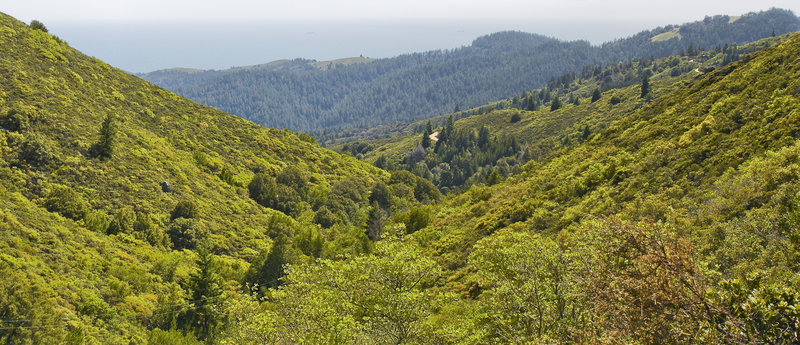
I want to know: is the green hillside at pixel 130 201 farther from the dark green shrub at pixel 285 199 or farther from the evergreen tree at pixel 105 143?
the dark green shrub at pixel 285 199

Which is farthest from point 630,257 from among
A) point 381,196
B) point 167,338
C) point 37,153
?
point 381,196

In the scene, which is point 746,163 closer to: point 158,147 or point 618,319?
point 618,319

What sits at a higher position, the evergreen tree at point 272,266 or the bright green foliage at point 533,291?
the bright green foliage at point 533,291

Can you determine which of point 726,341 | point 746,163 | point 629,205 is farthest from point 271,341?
point 746,163

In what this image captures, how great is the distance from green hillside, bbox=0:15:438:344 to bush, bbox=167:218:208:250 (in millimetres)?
117

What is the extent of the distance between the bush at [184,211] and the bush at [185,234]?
57.1 inches

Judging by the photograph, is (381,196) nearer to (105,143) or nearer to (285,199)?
(285,199)

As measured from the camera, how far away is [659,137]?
29.3m

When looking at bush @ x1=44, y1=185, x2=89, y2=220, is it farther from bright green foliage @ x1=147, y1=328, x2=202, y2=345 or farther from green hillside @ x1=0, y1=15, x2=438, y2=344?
bright green foliage @ x1=147, y1=328, x2=202, y2=345

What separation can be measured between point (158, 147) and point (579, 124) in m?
93.2

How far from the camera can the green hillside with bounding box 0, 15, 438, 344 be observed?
23.4 metres

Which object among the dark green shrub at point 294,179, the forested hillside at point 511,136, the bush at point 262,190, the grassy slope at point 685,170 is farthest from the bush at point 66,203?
the forested hillside at point 511,136

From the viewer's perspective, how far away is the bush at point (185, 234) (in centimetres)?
3728

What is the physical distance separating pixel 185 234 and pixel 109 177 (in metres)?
8.69
